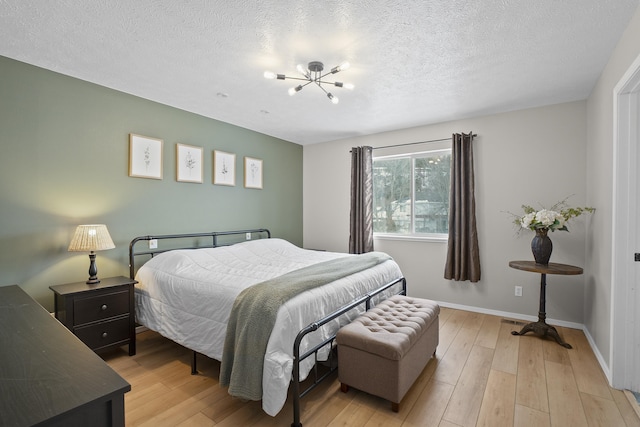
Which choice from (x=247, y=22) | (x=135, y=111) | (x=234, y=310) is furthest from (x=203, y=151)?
(x=234, y=310)

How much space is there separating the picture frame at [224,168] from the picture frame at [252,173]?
21 cm

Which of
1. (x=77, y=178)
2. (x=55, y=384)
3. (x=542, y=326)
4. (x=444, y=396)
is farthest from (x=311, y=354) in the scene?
(x=77, y=178)

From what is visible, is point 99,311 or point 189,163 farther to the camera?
point 189,163

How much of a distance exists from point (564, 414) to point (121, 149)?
13.7 ft

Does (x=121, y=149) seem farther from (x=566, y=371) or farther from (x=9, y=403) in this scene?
(x=566, y=371)

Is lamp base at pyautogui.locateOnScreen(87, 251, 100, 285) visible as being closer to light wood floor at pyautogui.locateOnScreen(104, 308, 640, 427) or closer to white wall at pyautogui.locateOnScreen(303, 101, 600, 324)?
light wood floor at pyautogui.locateOnScreen(104, 308, 640, 427)

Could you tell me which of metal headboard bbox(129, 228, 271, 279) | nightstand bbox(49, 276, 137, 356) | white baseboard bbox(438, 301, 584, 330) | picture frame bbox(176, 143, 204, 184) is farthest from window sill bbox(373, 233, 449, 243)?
nightstand bbox(49, 276, 137, 356)

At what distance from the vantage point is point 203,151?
151 inches

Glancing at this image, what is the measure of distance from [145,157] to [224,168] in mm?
990

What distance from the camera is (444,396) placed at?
2.14 metres

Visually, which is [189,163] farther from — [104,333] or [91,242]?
[104,333]

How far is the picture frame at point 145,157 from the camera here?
3172mm

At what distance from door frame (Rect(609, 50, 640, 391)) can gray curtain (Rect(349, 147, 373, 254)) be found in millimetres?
2749

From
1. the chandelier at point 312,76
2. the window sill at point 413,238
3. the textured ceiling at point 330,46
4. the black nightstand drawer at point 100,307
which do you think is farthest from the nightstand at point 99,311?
the window sill at point 413,238
